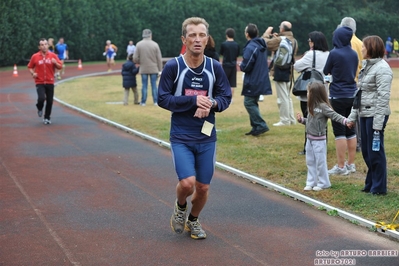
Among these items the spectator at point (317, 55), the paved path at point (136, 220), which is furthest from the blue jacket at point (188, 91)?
the spectator at point (317, 55)

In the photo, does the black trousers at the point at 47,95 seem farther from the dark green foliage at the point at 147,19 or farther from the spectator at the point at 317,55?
the dark green foliage at the point at 147,19

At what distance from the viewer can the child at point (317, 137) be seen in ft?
31.3

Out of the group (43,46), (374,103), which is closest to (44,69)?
(43,46)

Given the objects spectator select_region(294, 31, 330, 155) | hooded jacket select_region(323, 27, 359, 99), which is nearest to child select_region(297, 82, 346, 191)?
hooded jacket select_region(323, 27, 359, 99)

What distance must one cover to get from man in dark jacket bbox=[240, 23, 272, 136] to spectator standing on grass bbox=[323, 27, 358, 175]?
346cm

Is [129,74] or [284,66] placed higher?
[284,66]

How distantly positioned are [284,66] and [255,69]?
1008 mm

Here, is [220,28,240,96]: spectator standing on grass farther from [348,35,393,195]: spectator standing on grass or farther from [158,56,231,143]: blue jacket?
[158,56,231,143]: blue jacket

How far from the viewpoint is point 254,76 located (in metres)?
14.1

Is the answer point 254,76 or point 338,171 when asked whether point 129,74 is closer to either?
point 254,76

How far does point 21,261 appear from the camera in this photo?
6.70 meters

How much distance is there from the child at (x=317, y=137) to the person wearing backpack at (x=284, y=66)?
4.86 meters

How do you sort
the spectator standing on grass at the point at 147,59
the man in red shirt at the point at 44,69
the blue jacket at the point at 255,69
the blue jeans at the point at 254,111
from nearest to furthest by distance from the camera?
the blue jacket at the point at 255,69
the blue jeans at the point at 254,111
the man in red shirt at the point at 44,69
the spectator standing on grass at the point at 147,59

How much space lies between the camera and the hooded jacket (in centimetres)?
1053
